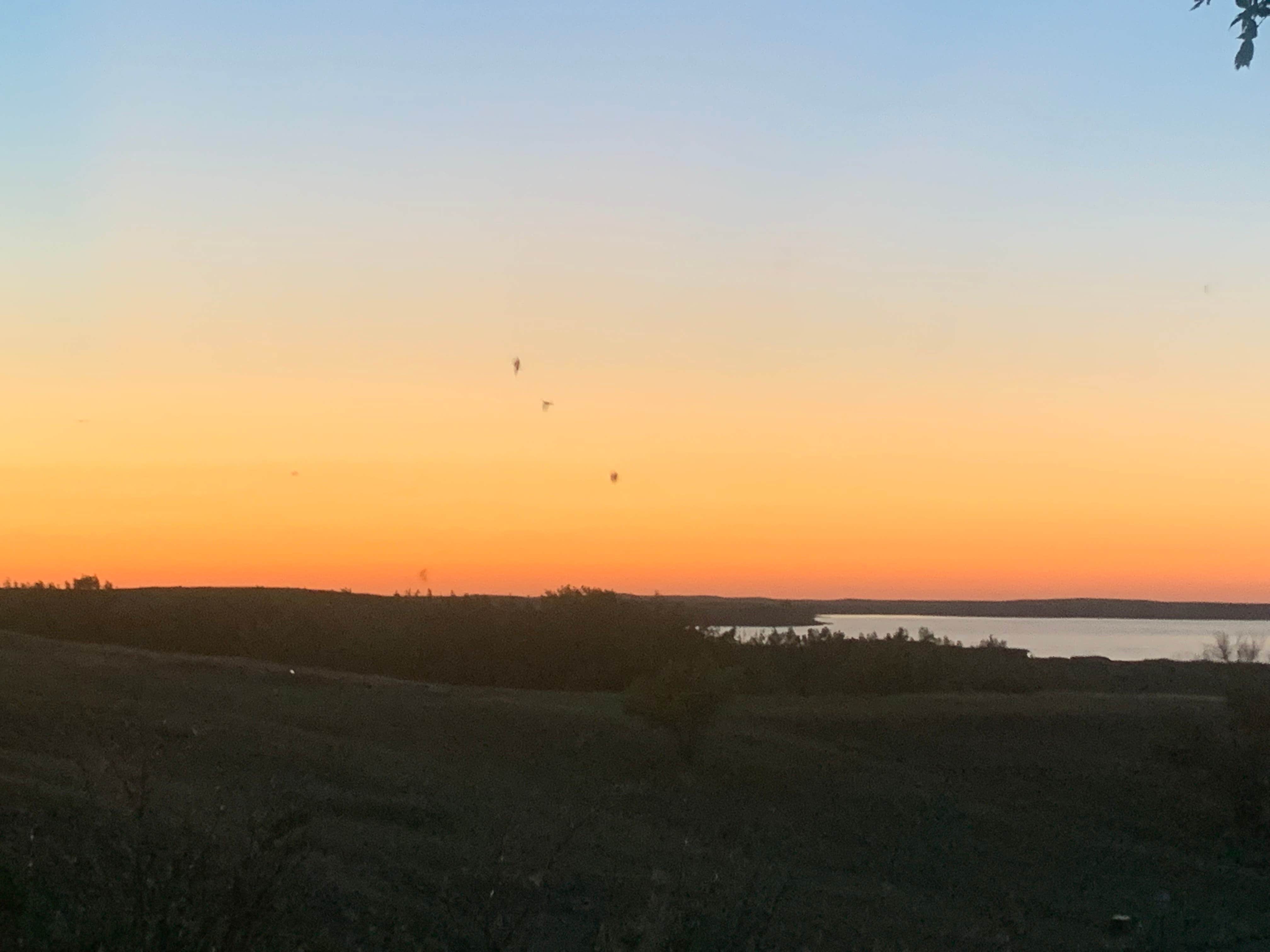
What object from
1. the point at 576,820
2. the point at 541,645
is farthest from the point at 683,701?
the point at 541,645

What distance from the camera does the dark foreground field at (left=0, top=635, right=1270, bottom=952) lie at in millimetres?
8367

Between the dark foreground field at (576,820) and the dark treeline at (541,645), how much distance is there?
20.9 feet

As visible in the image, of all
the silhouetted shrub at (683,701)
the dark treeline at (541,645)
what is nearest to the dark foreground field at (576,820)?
the silhouetted shrub at (683,701)

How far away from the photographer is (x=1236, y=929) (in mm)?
19172

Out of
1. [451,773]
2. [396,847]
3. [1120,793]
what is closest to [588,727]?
[451,773]

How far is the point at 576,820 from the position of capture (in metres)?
20.9

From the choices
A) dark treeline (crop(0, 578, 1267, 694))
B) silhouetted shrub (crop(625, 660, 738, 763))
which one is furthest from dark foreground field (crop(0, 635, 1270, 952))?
dark treeline (crop(0, 578, 1267, 694))

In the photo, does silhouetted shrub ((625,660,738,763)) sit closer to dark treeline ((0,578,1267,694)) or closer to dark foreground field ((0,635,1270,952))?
dark foreground field ((0,635,1270,952))

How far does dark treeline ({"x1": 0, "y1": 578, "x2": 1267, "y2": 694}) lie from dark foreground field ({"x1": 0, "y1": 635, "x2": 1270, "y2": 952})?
6365mm

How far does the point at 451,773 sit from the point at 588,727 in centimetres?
700

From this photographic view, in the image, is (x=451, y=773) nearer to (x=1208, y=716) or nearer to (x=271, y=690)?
(x=271, y=690)

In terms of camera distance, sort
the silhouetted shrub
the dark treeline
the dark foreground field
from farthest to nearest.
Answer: the dark treeline < the silhouetted shrub < the dark foreground field

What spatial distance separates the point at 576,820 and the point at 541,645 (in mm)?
29975

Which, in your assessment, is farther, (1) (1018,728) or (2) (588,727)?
(1) (1018,728)
